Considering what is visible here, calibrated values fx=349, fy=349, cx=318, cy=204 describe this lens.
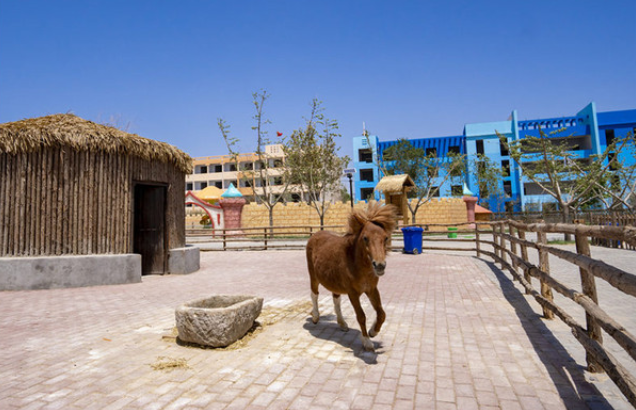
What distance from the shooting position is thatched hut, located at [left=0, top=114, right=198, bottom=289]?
7.90 metres

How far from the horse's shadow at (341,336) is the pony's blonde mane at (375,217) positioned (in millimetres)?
1275

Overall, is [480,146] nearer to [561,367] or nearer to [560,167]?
[560,167]

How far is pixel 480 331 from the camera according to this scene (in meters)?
4.37

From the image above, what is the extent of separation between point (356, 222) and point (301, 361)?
5.08 ft

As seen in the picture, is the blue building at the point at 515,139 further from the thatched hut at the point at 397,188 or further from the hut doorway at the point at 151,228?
the hut doorway at the point at 151,228

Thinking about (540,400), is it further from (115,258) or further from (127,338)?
(115,258)

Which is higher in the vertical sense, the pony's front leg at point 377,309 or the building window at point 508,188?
the building window at point 508,188

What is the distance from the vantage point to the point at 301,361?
3.53 m

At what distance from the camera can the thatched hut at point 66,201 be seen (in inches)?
311

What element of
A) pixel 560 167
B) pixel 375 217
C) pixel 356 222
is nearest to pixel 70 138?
pixel 356 222

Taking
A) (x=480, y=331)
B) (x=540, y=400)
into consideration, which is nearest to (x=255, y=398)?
(x=540, y=400)

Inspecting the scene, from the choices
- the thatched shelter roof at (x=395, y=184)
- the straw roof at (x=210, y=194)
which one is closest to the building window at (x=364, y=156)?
the straw roof at (x=210, y=194)

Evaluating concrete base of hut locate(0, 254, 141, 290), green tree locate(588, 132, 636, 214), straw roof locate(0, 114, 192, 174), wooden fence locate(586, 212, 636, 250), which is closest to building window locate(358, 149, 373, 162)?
green tree locate(588, 132, 636, 214)

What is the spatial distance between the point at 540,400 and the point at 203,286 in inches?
271
